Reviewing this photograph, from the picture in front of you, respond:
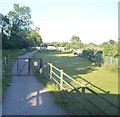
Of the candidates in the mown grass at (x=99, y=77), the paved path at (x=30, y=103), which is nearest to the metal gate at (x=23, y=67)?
the mown grass at (x=99, y=77)

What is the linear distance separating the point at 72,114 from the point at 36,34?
107470 millimetres

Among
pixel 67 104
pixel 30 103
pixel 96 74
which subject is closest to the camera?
pixel 67 104

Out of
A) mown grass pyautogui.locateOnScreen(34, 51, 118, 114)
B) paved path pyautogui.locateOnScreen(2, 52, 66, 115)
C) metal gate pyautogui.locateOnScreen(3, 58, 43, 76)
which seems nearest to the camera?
paved path pyautogui.locateOnScreen(2, 52, 66, 115)

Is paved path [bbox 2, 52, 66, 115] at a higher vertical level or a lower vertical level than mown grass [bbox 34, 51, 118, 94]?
higher

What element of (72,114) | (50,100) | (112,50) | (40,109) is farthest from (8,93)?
(112,50)

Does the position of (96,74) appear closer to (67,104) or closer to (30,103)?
(30,103)

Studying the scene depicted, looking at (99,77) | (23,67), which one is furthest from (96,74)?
(23,67)

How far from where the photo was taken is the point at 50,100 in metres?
11.8

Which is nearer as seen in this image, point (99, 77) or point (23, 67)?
point (99, 77)

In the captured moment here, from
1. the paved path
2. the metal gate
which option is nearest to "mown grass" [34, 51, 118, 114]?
the paved path

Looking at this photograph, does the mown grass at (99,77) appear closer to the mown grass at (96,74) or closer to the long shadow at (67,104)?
the mown grass at (96,74)

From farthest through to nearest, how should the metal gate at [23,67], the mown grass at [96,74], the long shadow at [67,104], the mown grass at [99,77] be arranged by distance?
1. the metal gate at [23,67]
2. the mown grass at [96,74]
3. the mown grass at [99,77]
4. the long shadow at [67,104]

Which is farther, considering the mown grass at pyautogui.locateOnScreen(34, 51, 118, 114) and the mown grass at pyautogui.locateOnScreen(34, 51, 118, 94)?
the mown grass at pyautogui.locateOnScreen(34, 51, 118, 94)

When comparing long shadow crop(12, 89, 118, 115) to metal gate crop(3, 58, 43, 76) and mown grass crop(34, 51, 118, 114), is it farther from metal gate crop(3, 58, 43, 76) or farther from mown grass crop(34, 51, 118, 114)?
metal gate crop(3, 58, 43, 76)
